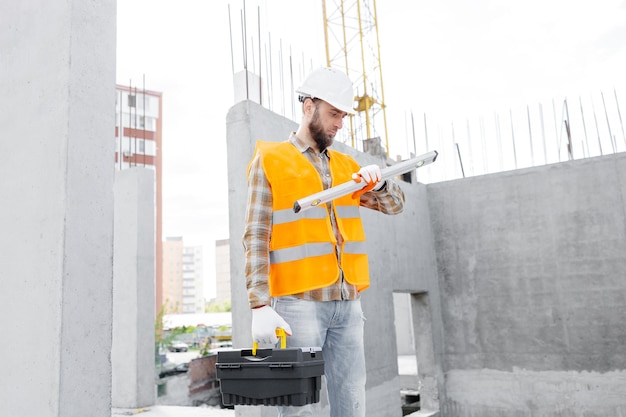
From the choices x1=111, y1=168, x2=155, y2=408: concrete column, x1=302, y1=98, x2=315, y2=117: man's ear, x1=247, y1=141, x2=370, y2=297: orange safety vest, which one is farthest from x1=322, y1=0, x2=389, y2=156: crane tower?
x1=247, y1=141, x2=370, y2=297: orange safety vest

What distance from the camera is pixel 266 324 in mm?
1637

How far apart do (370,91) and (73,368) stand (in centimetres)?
1529

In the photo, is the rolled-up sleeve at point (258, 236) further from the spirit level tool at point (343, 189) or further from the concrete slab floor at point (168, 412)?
the concrete slab floor at point (168, 412)

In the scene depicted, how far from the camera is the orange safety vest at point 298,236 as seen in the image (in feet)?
5.80

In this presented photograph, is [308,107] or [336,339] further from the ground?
[308,107]

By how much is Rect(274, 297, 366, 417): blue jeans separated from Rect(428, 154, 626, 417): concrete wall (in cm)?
560

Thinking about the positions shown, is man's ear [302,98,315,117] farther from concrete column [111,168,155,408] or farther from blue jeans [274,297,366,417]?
concrete column [111,168,155,408]

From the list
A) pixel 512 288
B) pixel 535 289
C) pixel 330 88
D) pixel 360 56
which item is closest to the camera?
pixel 330 88

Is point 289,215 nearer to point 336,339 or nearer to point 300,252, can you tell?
point 300,252

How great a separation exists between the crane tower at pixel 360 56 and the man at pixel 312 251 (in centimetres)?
1411

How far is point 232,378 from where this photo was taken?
1593mm

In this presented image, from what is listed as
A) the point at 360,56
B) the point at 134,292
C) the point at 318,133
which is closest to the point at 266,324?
the point at 318,133

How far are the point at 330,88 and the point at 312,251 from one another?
59 cm

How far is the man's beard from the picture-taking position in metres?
1.93
